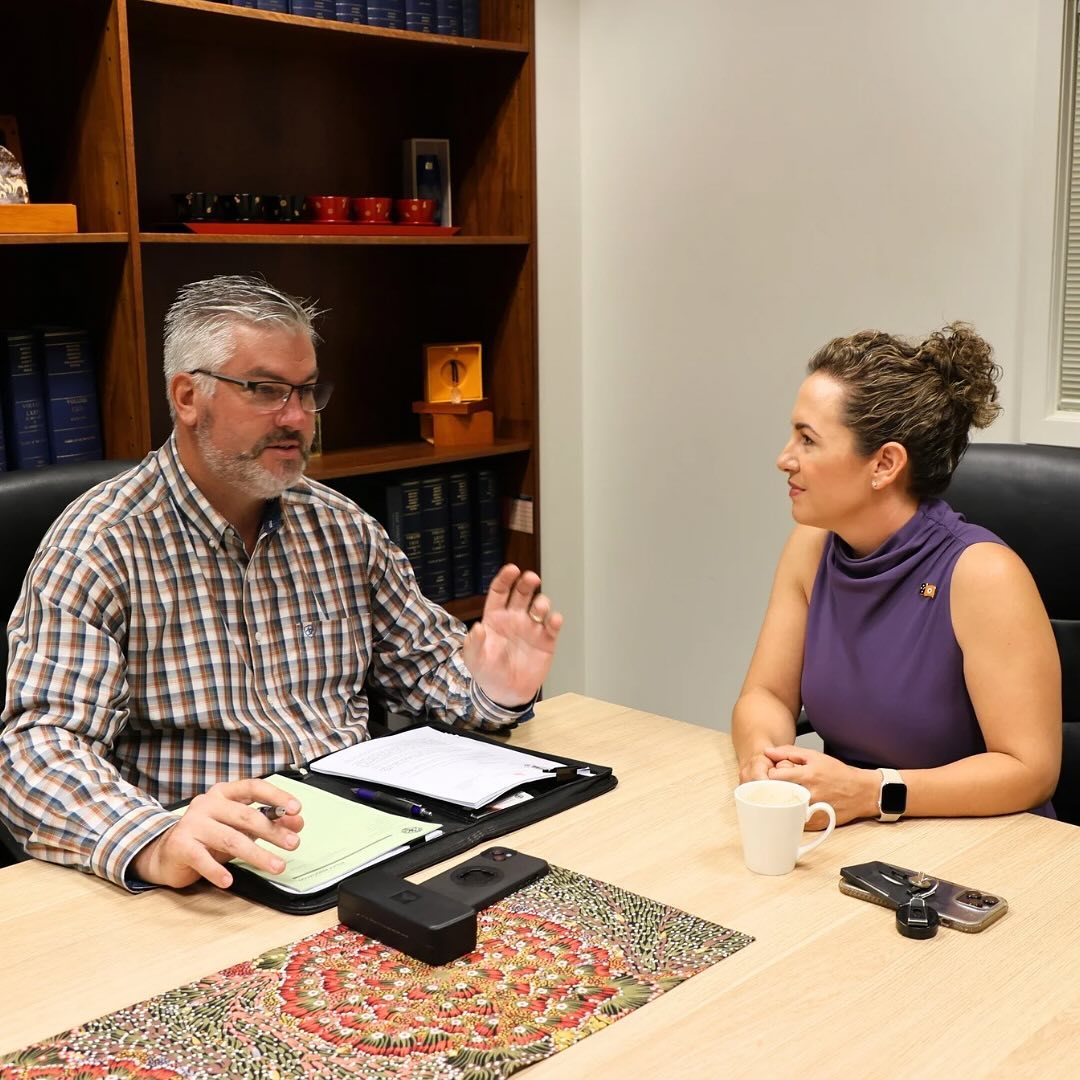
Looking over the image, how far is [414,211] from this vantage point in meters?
3.23

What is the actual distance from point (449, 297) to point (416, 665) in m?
1.69

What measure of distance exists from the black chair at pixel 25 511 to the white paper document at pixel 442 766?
0.54 meters

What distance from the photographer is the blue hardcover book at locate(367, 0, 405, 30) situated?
3.02 metres

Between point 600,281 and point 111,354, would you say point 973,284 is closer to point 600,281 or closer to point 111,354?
point 600,281

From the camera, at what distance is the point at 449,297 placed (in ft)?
11.7

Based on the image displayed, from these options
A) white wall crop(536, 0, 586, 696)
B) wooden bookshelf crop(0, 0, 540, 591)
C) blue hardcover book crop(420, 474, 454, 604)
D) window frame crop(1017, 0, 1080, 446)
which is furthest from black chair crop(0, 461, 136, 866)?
window frame crop(1017, 0, 1080, 446)

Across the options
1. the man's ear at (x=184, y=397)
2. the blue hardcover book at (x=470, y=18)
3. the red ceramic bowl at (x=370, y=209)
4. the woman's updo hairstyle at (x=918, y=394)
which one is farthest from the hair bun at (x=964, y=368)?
the blue hardcover book at (x=470, y=18)

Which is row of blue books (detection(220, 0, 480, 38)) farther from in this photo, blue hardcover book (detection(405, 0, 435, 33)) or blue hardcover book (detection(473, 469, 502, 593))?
blue hardcover book (detection(473, 469, 502, 593))

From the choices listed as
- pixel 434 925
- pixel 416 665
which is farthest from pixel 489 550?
pixel 434 925

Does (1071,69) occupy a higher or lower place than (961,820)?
higher

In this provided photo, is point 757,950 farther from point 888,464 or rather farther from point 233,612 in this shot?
point 233,612

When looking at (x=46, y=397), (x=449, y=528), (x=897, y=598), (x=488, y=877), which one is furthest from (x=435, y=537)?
(x=488, y=877)

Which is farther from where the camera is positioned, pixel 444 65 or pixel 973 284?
pixel 444 65

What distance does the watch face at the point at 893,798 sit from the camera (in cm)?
155
